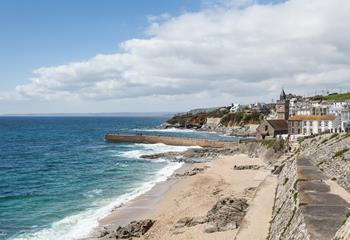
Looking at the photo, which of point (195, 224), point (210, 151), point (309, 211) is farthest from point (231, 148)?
point (309, 211)

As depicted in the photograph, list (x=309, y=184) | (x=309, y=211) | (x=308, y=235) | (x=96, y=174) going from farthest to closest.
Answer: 1. (x=96, y=174)
2. (x=309, y=184)
3. (x=309, y=211)
4. (x=308, y=235)

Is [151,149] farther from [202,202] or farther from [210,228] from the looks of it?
[210,228]

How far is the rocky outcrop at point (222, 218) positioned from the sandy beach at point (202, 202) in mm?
502

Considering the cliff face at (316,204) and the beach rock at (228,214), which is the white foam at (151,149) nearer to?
the beach rock at (228,214)

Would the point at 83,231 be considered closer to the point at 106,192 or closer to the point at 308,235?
the point at 106,192

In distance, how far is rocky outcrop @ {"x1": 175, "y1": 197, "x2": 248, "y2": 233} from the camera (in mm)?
25594

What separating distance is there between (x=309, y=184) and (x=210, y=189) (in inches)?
610

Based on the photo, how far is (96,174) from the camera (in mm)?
52000

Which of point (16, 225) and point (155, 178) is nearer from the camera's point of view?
point (16, 225)

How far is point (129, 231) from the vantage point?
89.0 feet

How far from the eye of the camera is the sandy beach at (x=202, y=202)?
2477 cm

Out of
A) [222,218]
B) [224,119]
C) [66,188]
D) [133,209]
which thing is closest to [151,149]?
[66,188]

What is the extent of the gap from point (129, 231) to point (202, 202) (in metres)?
9.31

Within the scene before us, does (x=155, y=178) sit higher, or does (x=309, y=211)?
(x=309, y=211)
